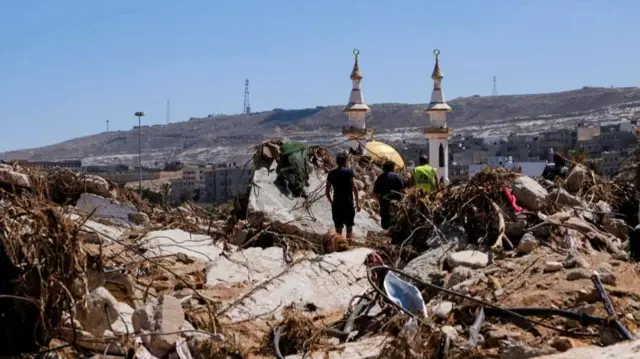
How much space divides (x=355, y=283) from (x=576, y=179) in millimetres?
3745

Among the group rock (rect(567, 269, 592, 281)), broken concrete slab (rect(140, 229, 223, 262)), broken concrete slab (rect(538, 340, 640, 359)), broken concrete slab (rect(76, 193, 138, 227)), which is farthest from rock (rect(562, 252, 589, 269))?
broken concrete slab (rect(76, 193, 138, 227))

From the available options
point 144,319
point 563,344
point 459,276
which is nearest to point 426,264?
point 459,276

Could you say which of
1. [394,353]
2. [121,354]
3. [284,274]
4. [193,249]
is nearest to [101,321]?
[121,354]

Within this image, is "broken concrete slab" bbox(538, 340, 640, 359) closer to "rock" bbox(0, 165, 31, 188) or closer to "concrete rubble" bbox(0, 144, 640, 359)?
"concrete rubble" bbox(0, 144, 640, 359)

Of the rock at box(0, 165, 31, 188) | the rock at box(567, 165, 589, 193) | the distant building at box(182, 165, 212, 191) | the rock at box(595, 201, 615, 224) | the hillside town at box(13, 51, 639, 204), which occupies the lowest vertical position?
the distant building at box(182, 165, 212, 191)

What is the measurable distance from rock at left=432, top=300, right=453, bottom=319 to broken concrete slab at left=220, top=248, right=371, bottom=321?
1.43 metres

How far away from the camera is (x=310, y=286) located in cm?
844

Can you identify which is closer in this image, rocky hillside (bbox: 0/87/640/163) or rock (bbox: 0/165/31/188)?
rock (bbox: 0/165/31/188)

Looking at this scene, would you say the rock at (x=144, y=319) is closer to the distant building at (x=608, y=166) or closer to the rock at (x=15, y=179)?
the rock at (x=15, y=179)

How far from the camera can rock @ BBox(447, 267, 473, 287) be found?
758 cm

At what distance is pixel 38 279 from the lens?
19.4 ft

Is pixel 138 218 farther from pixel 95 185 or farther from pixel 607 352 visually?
pixel 607 352

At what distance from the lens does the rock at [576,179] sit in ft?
36.4

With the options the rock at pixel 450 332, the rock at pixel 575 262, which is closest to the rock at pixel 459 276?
the rock at pixel 575 262
